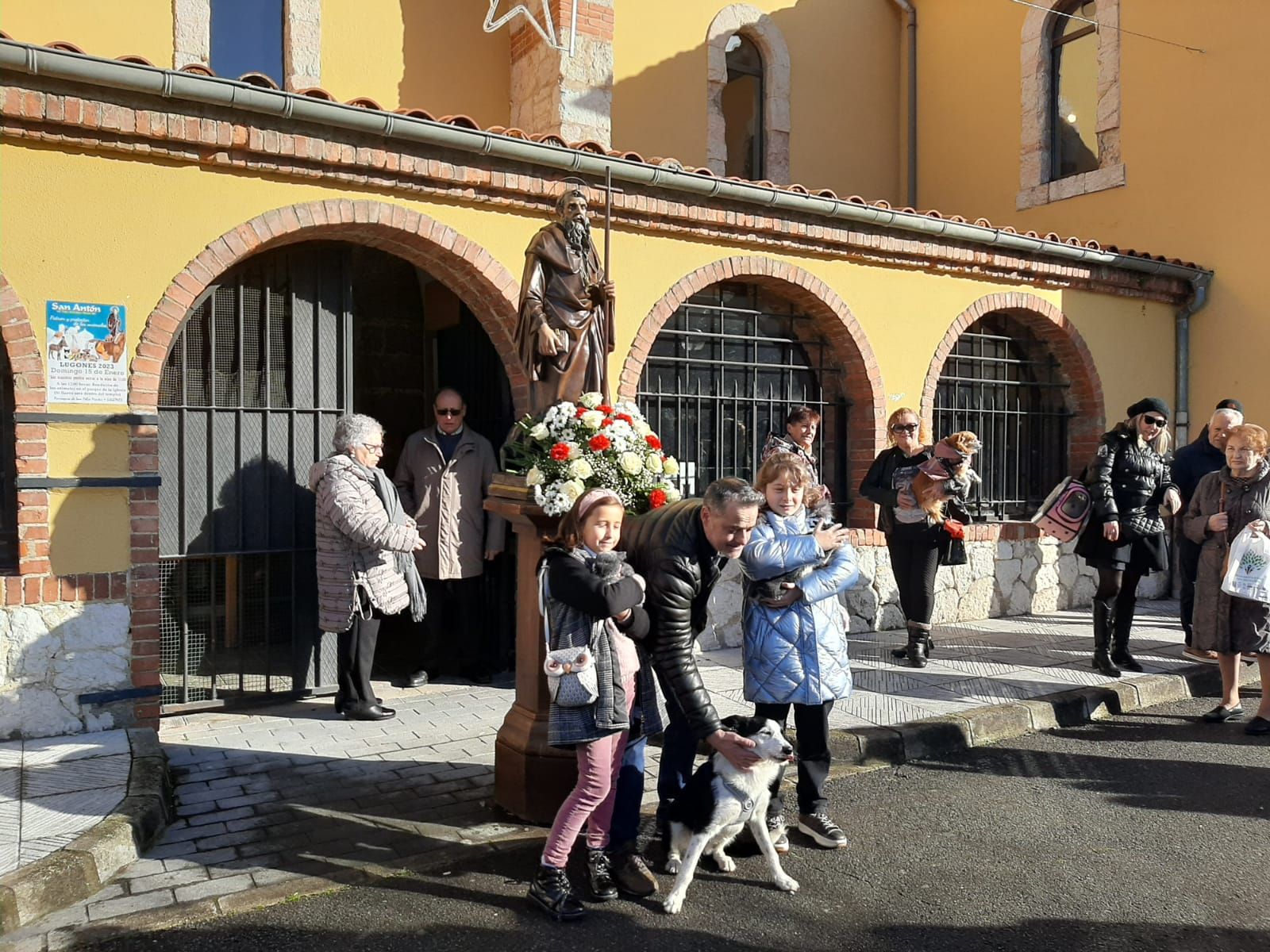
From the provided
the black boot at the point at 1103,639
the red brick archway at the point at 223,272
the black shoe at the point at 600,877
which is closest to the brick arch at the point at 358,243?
the red brick archway at the point at 223,272

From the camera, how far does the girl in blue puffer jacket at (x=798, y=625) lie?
13.0 ft

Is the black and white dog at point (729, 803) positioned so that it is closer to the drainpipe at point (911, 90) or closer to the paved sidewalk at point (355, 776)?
the paved sidewalk at point (355, 776)

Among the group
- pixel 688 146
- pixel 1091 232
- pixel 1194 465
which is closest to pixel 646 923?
pixel 1194 465

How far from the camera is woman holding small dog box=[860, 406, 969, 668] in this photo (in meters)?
7.02

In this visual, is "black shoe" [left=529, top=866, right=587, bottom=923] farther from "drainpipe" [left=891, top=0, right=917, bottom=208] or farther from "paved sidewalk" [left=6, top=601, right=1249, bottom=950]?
"drainpipe" [left=891, top=0, right=917, bottom=208]

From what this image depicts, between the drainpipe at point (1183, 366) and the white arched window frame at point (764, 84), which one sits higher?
the white arched window frame at point (764, 84)

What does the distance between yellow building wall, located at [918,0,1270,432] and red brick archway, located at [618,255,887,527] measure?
317 centimetres

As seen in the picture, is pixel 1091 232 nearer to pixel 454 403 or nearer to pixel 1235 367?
pixel 1235 367

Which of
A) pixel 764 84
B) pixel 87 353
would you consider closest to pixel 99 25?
pixel 87 353

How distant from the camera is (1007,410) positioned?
9680mm

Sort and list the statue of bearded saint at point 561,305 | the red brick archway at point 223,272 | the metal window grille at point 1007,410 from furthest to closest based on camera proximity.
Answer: the metal window grille at point 1007,410 → the red brick archway at point 223,272 → the statue of bearded saint at point 561,305

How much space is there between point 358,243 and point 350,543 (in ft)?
6.28

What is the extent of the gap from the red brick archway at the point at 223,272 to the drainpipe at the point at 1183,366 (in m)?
7.39

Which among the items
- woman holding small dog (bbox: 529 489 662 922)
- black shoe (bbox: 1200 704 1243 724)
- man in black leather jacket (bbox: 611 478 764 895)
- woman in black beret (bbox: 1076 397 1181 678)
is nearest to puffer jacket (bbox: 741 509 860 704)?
man in black leather jacket (bbox: 611 478 764 895)
